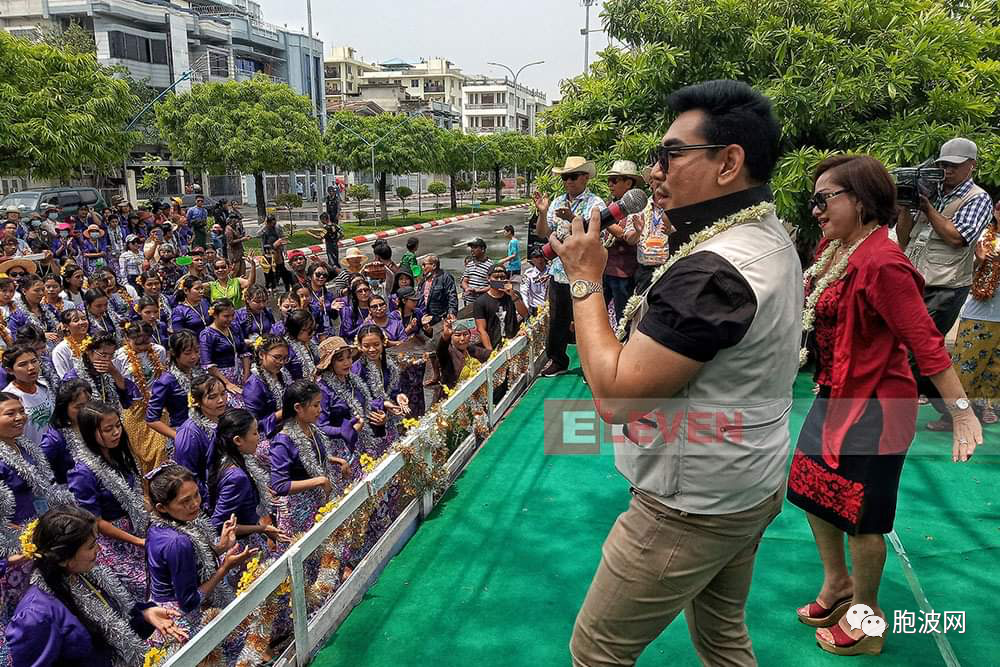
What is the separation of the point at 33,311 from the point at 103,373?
7.95ft

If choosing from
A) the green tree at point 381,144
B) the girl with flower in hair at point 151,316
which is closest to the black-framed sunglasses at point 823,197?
the girl with flower in hair at point 151,316

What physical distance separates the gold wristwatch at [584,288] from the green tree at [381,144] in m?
31.7

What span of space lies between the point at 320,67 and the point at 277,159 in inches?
1382

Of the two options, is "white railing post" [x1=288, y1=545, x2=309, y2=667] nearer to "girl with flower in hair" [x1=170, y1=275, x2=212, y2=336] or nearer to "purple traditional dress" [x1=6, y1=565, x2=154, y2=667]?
"purple traditional dress" [x1=6, y1=565, x2=154, y2=667]

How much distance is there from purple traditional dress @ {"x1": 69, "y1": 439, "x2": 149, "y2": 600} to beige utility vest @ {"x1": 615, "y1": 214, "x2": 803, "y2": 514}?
300 cm

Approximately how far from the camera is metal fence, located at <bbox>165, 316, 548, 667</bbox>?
2.65 metres

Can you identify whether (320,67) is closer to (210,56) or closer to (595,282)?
(210,56)

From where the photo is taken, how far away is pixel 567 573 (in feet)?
12.0

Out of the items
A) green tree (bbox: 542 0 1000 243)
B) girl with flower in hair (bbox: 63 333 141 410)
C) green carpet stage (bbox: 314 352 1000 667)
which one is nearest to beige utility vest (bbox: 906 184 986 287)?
green carpet stage (bbox: 314 352 1000 667)

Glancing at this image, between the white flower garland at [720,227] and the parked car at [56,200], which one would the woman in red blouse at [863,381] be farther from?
the parked car at [56,200]

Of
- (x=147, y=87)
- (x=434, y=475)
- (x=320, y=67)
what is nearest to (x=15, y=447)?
(x=434, y=475)

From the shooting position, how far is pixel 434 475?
14.2ft

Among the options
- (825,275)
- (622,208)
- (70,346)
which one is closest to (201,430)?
(70,346)

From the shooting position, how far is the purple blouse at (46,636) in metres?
2.61
